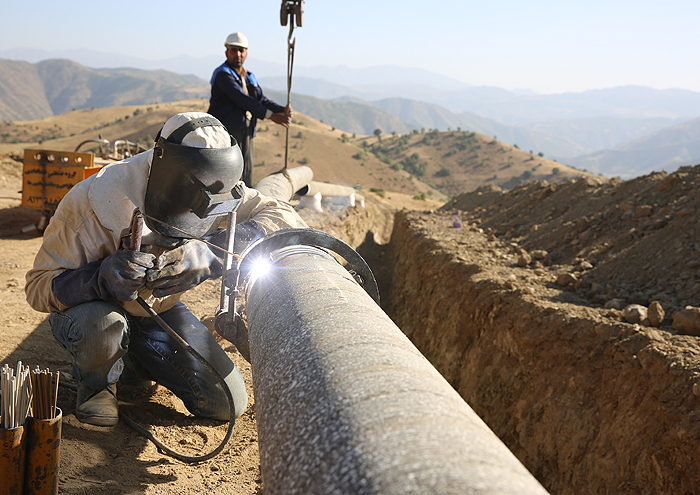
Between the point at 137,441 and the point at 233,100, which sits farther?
the point at 233,100

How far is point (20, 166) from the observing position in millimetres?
12227

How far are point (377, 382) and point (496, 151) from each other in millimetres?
51943

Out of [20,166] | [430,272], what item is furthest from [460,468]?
[20,166]

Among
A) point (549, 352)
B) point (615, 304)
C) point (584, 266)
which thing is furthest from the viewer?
point (584, 266)

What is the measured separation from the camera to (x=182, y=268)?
2.59 meters

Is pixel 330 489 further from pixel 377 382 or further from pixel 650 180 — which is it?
pixel 650 180

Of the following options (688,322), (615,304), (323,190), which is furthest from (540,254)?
(323,190)

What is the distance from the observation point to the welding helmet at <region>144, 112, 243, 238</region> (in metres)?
2.55

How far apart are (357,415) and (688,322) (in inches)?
123

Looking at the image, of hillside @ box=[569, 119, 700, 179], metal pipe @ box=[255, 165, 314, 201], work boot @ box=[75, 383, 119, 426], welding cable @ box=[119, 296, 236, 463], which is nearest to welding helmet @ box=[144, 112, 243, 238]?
welding cable @ box=[119, 296, 236, 463]

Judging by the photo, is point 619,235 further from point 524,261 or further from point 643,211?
point 524,261

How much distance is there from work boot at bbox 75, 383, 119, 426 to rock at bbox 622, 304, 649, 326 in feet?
11.8

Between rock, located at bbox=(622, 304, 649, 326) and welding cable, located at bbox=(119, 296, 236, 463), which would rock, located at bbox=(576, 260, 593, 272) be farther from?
welding cable, located at bbox=(119, 296, 236, 463)

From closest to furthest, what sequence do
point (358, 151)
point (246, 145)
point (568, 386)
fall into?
point (568, 386) < point (246, 145) < point (358, 151)
